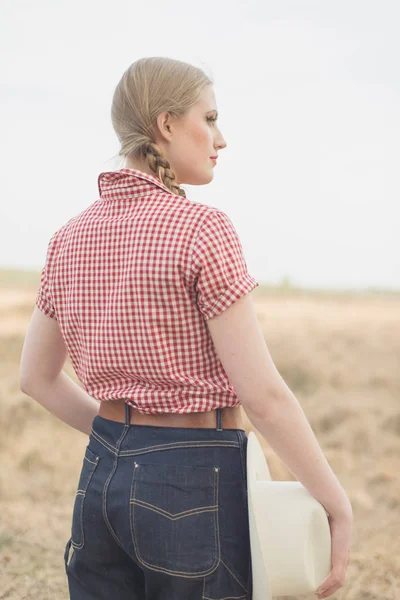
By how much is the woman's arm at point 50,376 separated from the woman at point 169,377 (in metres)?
A: 0.19

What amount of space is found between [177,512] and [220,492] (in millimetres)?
83

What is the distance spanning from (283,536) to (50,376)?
64 cm

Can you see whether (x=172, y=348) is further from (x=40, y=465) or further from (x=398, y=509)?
(x=40, y=465)

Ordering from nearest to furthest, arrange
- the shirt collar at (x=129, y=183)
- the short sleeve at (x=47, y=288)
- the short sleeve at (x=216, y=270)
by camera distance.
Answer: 1. the short sleeve at (x=216, y=270)
2. the shirt collar at (x=129, y=183)
3. the short sleeve at (x=47, y=288)

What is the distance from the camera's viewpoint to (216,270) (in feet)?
4.06

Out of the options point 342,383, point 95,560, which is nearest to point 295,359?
point 342,383

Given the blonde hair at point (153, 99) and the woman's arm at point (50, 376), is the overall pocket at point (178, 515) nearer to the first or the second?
the woman's arm at point (50, 376)

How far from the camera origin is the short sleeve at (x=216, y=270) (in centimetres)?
123

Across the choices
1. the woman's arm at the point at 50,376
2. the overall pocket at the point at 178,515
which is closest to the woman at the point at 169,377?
the overall pocket at the point at 178,515

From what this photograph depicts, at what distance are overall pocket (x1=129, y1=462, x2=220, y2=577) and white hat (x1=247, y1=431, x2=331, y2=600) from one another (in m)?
0.08

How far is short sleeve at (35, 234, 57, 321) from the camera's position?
150 cm

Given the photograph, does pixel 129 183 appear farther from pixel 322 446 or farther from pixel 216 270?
pixel 322 446

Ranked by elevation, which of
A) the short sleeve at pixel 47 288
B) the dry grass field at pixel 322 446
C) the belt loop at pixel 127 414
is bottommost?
the dry grass field at pixel 322 446

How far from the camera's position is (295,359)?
7.84m
